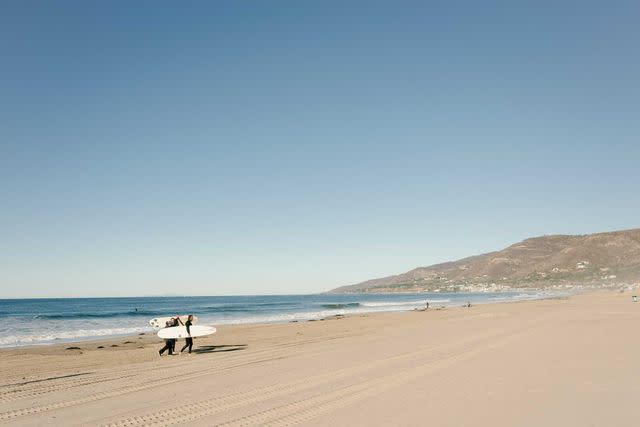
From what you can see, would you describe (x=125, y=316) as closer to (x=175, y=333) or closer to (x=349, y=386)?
(x=175, y=333)

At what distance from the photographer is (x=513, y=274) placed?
623 ft

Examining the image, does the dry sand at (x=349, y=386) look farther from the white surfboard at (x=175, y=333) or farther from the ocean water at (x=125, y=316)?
the ocean water at (x=125, y=316)

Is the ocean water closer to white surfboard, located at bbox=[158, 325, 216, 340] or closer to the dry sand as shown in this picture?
white surfboard, located at bbox=[158, 325, 216, 340]

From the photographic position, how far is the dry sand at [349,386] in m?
8.22

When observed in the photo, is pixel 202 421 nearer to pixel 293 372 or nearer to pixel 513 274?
pixel 293 372

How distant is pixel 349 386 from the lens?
10.7 meters

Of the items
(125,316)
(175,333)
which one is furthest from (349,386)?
(125,316)

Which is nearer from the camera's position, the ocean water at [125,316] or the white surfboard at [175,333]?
the white surfboard at [175,333]

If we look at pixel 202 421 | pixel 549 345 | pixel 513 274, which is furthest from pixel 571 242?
pixel 202 421

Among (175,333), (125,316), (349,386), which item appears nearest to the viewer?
(349,386)

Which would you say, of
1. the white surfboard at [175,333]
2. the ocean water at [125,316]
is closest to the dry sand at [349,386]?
the white surfboard at [175,333]

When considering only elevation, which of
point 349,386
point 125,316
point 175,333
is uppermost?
point 175,333

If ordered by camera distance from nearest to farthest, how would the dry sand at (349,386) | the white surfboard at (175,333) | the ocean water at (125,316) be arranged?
the dry sand at (349,386) → the white surfboard at (175,333) → the ocean water at (125,316)

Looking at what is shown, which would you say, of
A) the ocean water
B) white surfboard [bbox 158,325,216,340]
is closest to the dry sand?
white surfboard [bbox 158,325,216,340]
